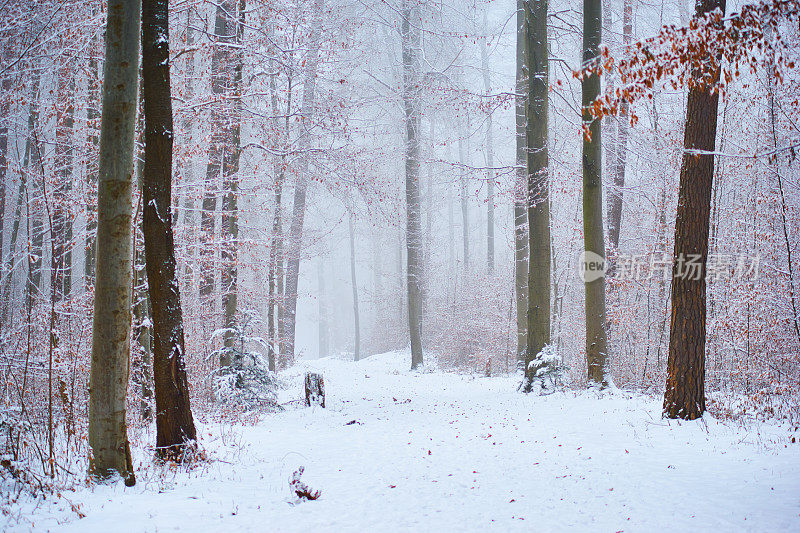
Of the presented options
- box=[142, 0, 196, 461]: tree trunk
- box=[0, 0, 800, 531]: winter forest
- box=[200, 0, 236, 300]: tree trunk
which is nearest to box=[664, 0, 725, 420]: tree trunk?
box=[0, 0, 800, 531]: winter forest

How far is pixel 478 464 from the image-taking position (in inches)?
227

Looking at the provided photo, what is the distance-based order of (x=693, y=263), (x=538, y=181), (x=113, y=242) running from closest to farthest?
1. (x=113, y=242)
2. (x=693, y=263)
3. (x=538, y=181)

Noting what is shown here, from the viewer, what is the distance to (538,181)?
10.5 meters

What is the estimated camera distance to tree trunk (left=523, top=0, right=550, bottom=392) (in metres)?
10.6

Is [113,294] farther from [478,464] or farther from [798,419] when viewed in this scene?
[798,419]

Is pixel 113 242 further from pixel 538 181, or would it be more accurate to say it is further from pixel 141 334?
pixel 538 181

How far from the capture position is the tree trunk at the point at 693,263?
21.1 ft

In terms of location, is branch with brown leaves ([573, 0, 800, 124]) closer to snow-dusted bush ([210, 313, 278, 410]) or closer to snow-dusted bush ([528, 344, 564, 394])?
snow-dusted bush ([528, 344, 564, 394])

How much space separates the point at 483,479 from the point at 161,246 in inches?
162

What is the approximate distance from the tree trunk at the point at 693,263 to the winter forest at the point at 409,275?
0.03 metres

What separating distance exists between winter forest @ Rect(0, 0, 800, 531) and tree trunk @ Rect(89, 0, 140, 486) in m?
0.02

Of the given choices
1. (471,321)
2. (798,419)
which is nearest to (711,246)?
(798,419)

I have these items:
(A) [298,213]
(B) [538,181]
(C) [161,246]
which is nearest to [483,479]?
(C) [161,246]

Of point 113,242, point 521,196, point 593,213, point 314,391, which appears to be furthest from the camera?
point 521,196
